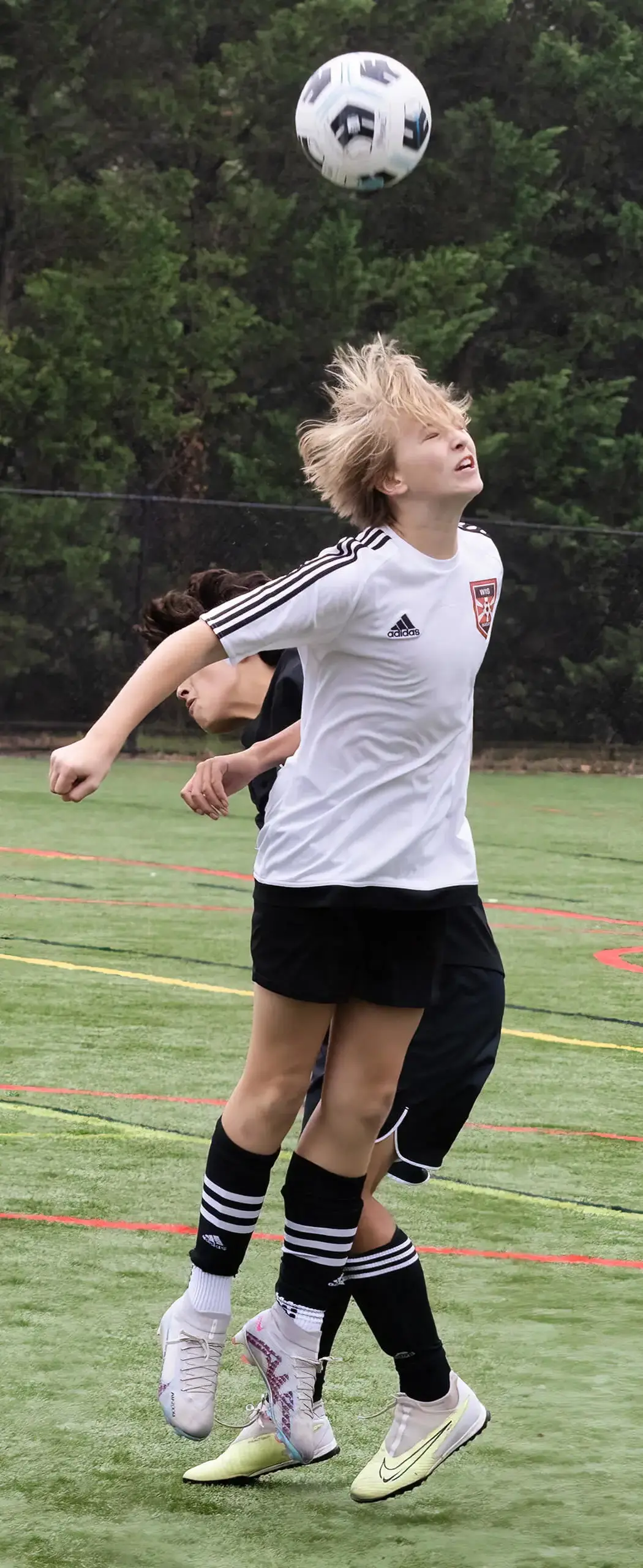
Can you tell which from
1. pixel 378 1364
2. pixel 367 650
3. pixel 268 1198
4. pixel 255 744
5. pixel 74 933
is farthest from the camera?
pixel 74 933

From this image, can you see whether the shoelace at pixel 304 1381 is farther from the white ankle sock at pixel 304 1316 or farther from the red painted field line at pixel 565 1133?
the red painted field line at pixel 565 1133

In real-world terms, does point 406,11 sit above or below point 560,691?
above

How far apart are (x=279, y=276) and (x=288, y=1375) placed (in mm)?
19646

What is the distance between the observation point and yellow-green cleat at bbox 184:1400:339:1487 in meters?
3.32

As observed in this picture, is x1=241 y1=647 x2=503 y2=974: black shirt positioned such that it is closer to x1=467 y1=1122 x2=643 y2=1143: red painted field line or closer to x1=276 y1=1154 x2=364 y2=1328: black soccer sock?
A: x1=276 y1=1154 x2=364 y2=1328: black soccer sock

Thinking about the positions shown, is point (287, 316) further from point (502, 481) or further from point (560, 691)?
point (560, 691)

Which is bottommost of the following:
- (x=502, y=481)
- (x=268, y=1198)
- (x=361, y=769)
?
(x=268, y=1198)

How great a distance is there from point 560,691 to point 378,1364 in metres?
17.4

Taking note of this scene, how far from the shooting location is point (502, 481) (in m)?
22.7

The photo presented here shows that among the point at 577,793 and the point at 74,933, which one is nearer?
the point at 74,933

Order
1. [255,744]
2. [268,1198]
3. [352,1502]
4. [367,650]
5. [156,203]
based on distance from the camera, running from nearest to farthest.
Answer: [367,650] → [352,1502] → [255,744] → [268,1198] → [156,203]

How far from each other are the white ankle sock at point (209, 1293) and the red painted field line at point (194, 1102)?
106 inches

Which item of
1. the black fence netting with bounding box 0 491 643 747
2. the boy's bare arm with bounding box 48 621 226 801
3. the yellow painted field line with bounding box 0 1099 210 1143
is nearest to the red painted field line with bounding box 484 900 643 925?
the yellow painted field line with bounding box 0 1099 210 1143

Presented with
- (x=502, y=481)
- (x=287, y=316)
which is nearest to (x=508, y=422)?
(x=502, y=481)
